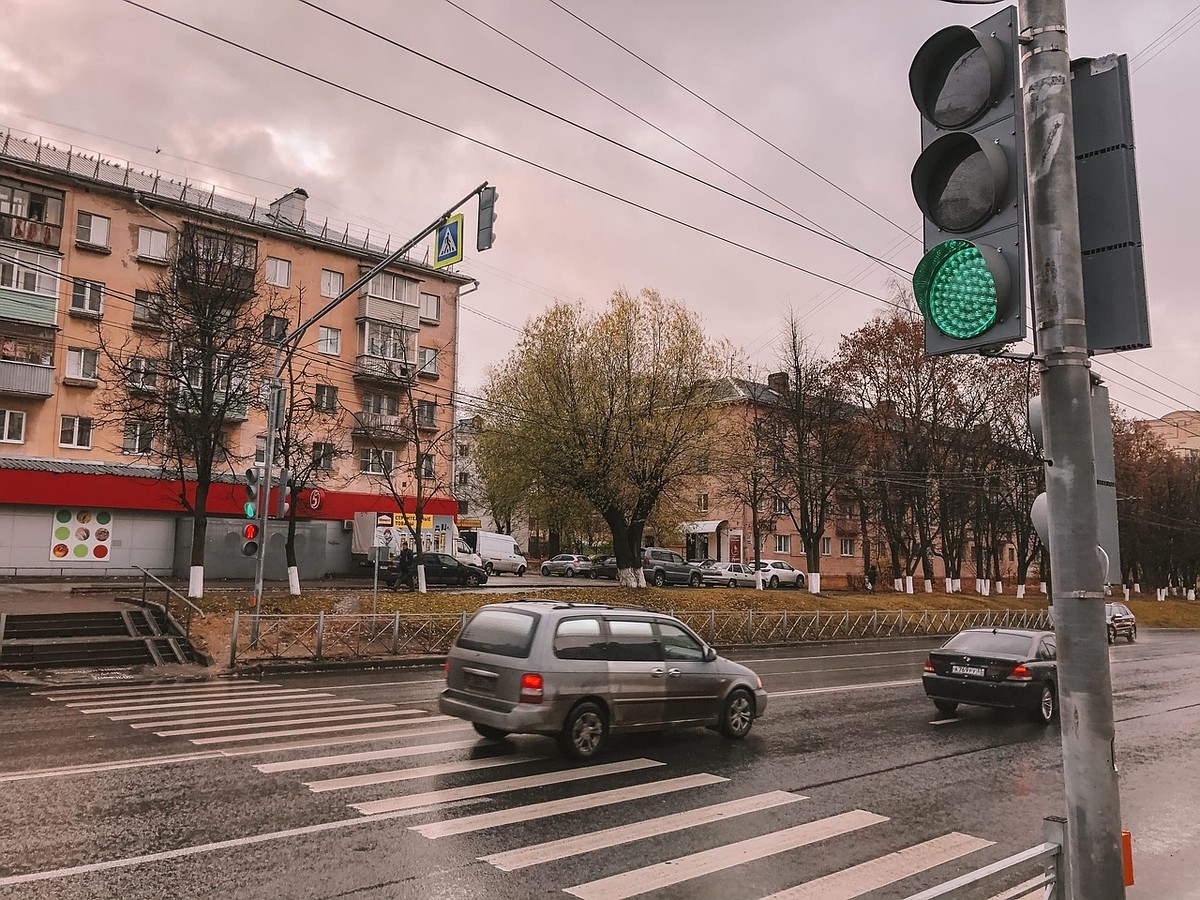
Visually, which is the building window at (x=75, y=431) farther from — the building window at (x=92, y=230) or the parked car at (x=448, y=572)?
the parked car at (x=448, y=572)

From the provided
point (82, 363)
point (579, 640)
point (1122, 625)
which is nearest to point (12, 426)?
point (82, 363)

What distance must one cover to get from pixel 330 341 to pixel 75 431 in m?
13.3

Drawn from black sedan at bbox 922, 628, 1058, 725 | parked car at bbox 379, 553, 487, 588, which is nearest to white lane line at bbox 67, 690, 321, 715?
black sedan at bbox 922, 628, 1058, 725

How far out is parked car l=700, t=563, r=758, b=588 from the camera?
4531 cm

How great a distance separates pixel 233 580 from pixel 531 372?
56.0 feet

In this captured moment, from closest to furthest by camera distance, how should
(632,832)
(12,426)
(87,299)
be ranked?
(632,832), (12,426), (87,299)

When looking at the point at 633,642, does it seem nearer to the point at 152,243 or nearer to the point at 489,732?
the point at 489,732

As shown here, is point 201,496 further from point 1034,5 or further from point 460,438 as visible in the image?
point 460,438

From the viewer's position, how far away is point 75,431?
36375 mm

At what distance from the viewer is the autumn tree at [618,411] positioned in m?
30.5

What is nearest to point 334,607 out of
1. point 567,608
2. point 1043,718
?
point 567,608

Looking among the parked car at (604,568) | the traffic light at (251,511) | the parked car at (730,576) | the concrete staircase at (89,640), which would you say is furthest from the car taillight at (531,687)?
the parked car at (604,568)

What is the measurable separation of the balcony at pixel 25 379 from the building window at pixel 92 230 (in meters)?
6.46

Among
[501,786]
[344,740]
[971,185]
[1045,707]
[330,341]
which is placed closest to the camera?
[971,185]
